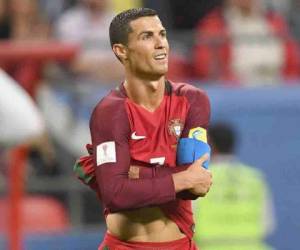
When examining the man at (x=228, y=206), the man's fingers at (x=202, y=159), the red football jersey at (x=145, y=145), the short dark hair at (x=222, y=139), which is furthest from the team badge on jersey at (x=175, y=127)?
the short dark hair at (x=222, y=139)

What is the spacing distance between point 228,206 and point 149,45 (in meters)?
3.18

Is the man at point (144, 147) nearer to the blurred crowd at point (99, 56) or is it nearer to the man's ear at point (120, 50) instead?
the man's ear at point (120, 50)

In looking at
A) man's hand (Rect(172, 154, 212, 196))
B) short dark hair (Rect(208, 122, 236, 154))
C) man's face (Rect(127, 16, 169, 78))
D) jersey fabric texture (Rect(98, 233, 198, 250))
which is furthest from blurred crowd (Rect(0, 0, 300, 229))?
man's hand (Rect(172, 154, 212, 196))

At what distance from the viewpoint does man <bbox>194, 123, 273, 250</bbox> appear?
308 inches

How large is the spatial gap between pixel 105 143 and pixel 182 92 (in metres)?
0.42

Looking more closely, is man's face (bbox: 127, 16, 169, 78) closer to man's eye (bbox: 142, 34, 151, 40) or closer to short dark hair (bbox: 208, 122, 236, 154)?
man's eye (bbox: 142, 34, 151, 40)

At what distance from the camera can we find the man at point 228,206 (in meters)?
7.81

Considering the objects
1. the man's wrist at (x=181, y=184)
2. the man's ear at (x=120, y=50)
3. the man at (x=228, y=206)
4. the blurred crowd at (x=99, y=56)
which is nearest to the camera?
the man's wrist at (x=181, y=184)

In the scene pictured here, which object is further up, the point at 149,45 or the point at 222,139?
the point at 149,45

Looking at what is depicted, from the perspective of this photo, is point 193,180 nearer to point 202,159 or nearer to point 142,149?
point 202,159

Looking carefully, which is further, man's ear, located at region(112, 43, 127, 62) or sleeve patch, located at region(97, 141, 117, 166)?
man's ear, located at region(112, 43, 127, 62)

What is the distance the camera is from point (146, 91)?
5.08 meters

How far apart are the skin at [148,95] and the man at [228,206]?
251 cm

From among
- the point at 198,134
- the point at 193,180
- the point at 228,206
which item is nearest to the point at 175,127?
the point at 198,134
